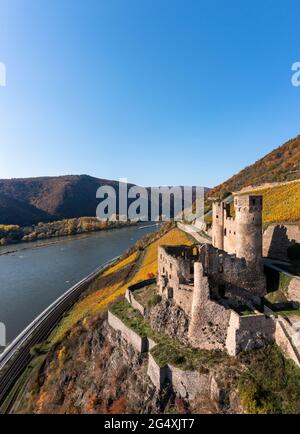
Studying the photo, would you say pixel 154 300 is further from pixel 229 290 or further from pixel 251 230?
pixel 251 230

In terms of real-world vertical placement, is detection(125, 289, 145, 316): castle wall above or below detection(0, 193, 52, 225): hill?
below

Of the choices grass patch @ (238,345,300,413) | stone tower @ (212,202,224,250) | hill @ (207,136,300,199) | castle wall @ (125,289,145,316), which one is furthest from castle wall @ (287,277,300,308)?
hill @ (207,136,300,199)

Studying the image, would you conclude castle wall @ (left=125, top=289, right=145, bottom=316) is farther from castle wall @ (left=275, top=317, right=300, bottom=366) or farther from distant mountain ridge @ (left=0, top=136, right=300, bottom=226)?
distant mountain ridge @ (left=0, top=136, right=300, bottom=226)

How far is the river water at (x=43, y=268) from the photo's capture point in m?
42.0

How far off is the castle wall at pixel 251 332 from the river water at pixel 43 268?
92.7 feet

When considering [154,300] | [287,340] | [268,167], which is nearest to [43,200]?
[268,167]

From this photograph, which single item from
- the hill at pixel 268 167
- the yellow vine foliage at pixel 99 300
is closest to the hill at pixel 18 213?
the hill at pixel 268 167

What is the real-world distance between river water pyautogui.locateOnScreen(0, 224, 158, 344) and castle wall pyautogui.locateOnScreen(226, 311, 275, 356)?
28.2 m

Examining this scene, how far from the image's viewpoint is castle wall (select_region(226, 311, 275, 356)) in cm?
1430

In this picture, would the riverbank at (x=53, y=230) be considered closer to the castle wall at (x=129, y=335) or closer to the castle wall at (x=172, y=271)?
the castle wall at (x=129, y=335)

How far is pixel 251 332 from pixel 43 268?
55252 millimetres

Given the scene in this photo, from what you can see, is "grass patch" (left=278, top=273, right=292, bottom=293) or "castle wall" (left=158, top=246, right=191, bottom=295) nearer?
"grass patch" (left=278, top=273, right=292, bottom=293)

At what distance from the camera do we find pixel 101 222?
119 m

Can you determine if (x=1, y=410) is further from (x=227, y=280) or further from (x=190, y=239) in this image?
(x=190, y=239)
